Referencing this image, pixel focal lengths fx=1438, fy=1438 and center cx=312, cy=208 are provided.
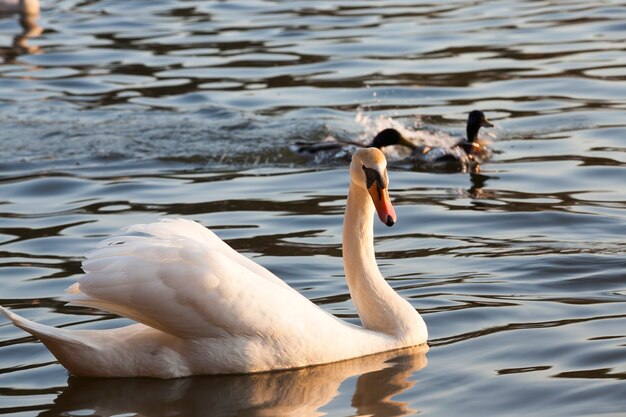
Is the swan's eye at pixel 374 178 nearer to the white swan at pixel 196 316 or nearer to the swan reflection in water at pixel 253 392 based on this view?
the white swan at pixel 196 316

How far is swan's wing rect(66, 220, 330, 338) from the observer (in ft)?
25.4

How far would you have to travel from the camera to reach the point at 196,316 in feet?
25.6

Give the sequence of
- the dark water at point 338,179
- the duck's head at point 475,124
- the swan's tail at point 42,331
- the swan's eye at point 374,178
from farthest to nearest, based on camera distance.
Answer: the duck's head at point 475,124
the swan's eye at point 374,178
the dark water at point 338,179
the swan's tail at point 42,331

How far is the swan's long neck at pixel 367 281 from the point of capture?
8477 millimetres

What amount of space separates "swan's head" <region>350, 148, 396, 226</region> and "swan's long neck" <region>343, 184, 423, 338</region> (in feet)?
0.40

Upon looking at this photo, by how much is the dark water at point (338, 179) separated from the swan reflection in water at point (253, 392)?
Result: 0.06 feet

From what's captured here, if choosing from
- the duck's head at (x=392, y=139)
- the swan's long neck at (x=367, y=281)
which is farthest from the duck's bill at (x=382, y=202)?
the duck's head at (x=392, y=139)

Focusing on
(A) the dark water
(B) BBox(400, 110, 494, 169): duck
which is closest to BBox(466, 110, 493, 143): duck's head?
(B) BBox(400, 110, 494, 169): duck

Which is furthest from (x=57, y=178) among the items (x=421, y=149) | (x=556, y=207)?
(x=556, y=207)

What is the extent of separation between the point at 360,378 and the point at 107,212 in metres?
4.68

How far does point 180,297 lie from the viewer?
7.75 metres

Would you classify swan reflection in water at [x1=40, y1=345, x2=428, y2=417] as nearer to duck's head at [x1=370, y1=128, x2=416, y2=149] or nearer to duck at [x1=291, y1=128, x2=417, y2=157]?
duck at [x1=291, y1=128, x2=417, y2=157]

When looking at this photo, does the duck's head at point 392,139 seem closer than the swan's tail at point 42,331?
No

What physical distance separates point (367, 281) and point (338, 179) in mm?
5182
